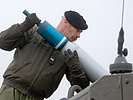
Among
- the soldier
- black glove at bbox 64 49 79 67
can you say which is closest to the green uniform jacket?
the soldier

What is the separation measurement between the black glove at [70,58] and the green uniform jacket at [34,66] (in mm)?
100

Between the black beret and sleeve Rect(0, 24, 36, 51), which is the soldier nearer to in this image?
sleeve Rect(0, 24, 36, 51)

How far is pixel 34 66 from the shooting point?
4566mm

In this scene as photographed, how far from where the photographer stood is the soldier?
454cm

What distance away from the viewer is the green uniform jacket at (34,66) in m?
4.52

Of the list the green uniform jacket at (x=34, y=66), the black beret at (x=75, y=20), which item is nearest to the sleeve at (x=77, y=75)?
the green uniform jacket at (x=34, y=66)

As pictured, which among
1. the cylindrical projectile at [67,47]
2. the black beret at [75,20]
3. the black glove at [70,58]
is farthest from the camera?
the black beret at [75,20]

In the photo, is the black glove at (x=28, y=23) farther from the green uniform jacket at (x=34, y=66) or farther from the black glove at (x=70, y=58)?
the black glove at (x=70, y=58)

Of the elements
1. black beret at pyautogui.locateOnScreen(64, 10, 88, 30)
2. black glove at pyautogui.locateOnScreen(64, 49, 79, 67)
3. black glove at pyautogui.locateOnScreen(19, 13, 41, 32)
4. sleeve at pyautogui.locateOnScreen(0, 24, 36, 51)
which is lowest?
black glove at pyautogui.locateOnScreen(64, 49, 79, 67)

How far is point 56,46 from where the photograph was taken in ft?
15.7

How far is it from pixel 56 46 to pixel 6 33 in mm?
718

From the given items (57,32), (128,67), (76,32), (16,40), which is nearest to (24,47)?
(16,40)

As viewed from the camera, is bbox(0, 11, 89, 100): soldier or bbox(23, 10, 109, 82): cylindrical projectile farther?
bbox(23, 10, 109, 82): cylindrical projectile

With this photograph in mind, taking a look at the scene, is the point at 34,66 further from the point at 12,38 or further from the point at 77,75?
the point at 77,75
